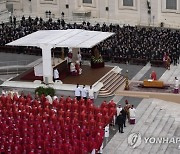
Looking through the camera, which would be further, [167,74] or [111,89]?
[167,74]

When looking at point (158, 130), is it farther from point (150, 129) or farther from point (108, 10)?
point (108, 10)

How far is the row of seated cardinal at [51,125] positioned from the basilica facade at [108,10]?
79.8 feet

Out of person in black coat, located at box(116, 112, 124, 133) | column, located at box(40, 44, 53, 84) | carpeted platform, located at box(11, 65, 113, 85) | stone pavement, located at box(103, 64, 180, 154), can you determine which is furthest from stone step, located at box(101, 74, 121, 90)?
person in black coat, located at box(116, 112, 124, 133)

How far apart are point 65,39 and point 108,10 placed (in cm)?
1870

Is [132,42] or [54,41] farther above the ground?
[54,41]

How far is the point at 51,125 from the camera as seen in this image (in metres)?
30.9

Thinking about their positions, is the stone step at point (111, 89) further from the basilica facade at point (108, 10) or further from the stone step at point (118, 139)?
the basilica facade at point (108, 10)

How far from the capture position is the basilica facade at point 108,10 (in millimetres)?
56844

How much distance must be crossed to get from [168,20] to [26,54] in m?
14.2

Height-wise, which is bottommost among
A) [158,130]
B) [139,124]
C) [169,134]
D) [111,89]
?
[169,134]

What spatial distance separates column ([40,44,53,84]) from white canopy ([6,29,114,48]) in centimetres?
28

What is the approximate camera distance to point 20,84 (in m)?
40.9

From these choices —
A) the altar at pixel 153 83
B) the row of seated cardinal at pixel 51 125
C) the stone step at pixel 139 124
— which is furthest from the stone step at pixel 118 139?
the altar at pixel 153 83

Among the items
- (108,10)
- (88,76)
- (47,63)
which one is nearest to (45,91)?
(47,63)
